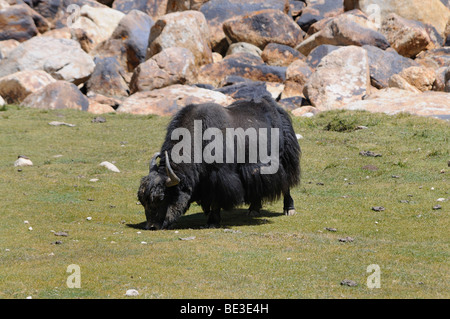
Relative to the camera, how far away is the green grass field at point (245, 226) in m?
6.89

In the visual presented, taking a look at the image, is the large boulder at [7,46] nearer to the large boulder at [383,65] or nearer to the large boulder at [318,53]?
the large boulder at [318,53]

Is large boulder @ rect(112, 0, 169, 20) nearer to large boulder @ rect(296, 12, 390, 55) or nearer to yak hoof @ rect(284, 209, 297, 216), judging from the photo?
large boulder @ rect(296, 12, 390, 55)

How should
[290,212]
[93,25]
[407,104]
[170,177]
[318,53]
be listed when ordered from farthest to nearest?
[93,25], [318,53], [407,104], [290,212], [170,177]

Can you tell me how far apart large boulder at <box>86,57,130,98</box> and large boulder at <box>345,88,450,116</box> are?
12817mm

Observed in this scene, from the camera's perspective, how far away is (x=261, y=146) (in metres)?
10.9

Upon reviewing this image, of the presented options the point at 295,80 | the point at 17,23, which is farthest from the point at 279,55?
the point at 17,23

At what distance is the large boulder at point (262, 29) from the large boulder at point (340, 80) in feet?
35.7

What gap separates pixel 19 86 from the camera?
24.6 m

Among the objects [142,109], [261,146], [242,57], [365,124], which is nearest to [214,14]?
[242,57]

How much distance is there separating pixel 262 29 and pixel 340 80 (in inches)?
473

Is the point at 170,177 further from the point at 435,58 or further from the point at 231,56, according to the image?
the point at 435,58

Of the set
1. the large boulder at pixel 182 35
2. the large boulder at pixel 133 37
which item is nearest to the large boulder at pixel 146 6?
the large boulder at pixel 133 37

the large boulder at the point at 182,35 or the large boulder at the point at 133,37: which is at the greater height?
the large boulder at the point at 182,35

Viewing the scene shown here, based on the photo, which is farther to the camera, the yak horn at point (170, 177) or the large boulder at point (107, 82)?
the large boulder at point (107, 82)
